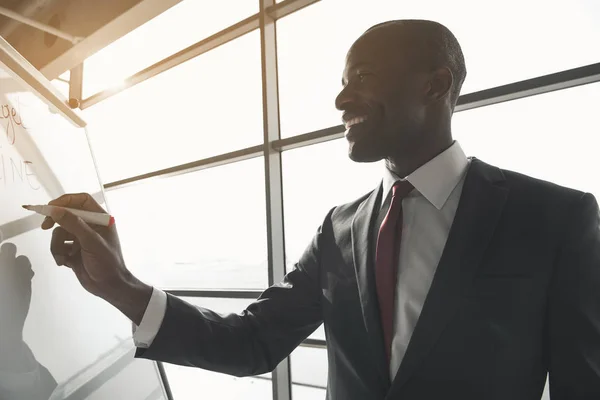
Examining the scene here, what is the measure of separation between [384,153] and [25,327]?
3.14 feet

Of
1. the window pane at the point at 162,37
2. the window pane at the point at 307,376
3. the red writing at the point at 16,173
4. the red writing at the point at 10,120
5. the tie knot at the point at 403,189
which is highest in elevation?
the window pane at the point at 162,37

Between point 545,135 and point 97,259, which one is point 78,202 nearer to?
point 97,259

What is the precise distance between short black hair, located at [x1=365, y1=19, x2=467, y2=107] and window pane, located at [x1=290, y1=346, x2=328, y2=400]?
5.56ft

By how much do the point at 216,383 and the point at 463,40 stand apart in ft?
8.76

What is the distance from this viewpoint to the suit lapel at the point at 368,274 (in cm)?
73

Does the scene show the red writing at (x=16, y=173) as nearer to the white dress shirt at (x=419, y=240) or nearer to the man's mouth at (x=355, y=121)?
Answer: the white dress shirt at (x=419, y=240)

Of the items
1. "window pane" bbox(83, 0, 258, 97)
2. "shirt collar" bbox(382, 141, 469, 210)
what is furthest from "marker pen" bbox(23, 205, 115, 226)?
"window pane" bbox(83, 0, 258, 97)

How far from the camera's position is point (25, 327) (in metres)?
0.85

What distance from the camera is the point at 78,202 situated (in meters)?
0.72

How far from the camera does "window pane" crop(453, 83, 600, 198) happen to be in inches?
57.2

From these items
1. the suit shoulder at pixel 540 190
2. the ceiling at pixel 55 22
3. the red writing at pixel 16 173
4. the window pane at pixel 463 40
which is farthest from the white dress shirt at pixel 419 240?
the ceiling at pixel 55 22

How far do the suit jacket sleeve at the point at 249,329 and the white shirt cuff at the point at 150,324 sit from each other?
0.03 feet

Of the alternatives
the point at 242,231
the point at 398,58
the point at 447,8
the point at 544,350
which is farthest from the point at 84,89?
the point at 544,350

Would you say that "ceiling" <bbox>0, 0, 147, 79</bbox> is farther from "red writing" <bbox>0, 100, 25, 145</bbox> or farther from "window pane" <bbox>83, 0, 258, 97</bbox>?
"red writing" <bbox>0, 100, 25, 145</bbox>
